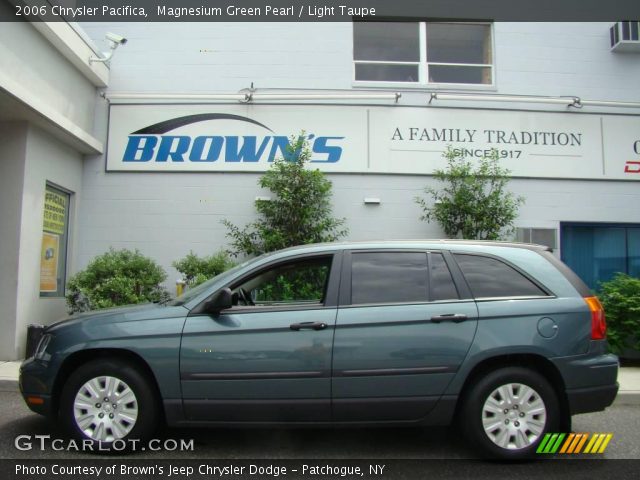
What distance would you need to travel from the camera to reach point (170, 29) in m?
10.0

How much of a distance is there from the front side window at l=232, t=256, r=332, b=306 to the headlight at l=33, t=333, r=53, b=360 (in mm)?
1545

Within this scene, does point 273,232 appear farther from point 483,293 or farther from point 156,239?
point 483,293

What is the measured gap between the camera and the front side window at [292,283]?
15.2ft

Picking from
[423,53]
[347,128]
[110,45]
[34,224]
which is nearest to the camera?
[34,224]

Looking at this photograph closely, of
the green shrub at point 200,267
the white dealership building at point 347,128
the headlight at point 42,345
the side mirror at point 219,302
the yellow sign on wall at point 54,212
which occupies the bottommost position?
the headlight at point 42,345

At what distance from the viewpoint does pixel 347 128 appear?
9.72 metres

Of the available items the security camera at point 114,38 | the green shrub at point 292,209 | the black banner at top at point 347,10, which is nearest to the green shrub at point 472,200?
the green shrub at point 292,209

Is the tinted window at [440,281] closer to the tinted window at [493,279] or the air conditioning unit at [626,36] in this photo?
the tinted window at [493,279]

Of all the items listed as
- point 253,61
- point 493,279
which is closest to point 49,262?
point 253,61

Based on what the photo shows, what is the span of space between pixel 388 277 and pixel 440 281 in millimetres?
420

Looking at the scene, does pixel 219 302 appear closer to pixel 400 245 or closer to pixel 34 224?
pixel 400 245

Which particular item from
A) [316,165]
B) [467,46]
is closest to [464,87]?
[467,46]

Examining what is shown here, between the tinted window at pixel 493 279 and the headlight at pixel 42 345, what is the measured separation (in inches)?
134

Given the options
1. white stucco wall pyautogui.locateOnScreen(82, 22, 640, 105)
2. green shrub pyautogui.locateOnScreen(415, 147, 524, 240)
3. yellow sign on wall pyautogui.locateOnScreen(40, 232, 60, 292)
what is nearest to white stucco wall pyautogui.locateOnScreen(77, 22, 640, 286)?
white stucco wall pyautogui.locateOnScreen(82, 22, 640, 105)
